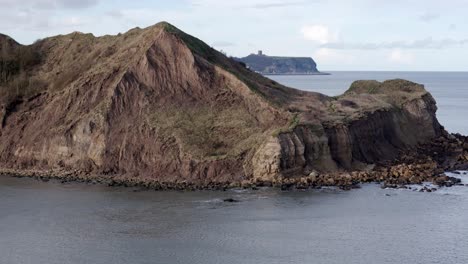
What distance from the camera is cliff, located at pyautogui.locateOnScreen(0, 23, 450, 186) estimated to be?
60062mm

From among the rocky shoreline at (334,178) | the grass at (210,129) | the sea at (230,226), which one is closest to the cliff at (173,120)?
the grass at (210,129)

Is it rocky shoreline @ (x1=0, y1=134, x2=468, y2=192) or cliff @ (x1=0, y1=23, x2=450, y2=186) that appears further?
cliff @ (x1=0, y1=23, x2=450, y2=186)

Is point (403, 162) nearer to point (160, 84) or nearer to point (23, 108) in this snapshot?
point (160, 84)

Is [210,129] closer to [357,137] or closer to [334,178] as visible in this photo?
[334,178]

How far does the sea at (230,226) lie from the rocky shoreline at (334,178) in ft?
4.90

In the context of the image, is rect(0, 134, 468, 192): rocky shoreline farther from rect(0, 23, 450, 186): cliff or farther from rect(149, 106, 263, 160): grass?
rect(149, 106, 263, 160): grass

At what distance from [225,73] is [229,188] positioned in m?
14.7

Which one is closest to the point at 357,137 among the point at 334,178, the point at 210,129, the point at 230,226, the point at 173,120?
the point at 334,178

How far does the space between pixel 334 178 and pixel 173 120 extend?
14.3 metres

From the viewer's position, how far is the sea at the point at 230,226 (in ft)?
128

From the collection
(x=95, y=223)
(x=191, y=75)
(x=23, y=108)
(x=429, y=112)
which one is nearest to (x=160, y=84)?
(x=191, y=75)

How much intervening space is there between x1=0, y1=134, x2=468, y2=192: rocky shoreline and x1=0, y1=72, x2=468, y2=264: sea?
1.49 meters

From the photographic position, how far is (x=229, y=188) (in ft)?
186

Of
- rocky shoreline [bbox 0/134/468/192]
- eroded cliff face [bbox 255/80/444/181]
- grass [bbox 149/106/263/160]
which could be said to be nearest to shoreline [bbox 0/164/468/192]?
rocky shoreline [bbox 0/134/468/192]
